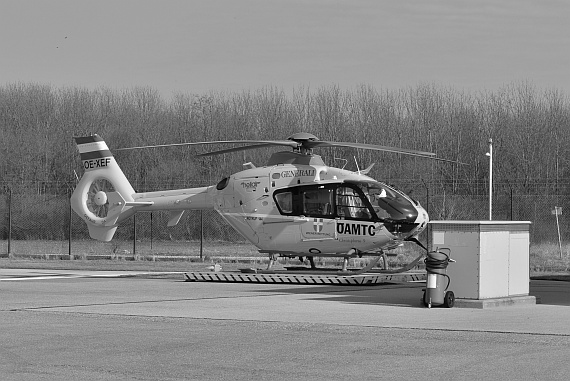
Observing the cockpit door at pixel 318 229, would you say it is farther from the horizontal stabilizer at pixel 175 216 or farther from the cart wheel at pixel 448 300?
the cart wheel at pixel 448 300

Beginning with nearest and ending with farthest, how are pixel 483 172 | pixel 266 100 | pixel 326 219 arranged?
pixel 326 219, pixel 483 172, pixel 266 100

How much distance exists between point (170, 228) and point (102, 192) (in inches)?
1012

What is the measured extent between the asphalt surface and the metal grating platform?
2.02 metres

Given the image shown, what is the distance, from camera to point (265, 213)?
2484cm

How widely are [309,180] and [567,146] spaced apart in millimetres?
45859

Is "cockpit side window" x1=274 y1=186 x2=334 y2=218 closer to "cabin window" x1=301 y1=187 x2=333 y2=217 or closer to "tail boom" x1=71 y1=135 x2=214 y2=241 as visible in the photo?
"cabin window" x1=301 y1=187 x2=333 y2=217

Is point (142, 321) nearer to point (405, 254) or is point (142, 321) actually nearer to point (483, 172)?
point (405, 254)

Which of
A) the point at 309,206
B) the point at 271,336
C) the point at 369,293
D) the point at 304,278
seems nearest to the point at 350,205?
the point at 309,206

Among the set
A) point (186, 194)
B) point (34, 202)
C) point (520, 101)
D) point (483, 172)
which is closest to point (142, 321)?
point (186, 194)

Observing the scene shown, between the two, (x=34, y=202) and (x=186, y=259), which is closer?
(x=186, y=259)

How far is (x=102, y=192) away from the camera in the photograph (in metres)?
27.6

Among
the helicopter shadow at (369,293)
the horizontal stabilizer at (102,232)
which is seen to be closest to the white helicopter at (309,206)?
the helicopter shadow at (369,293)

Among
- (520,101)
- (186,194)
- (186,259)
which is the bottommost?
(186,259)

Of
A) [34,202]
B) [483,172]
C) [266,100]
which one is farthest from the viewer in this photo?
[266,100]
